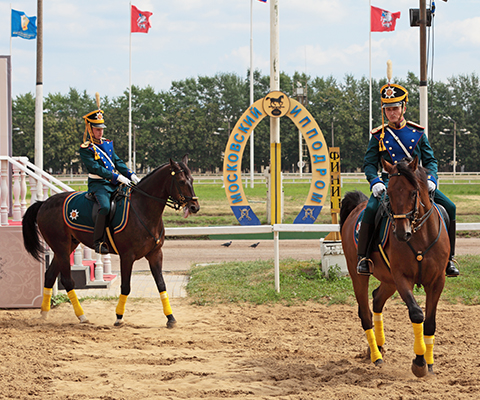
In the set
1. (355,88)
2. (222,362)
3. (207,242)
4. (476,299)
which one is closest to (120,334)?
(222,362)

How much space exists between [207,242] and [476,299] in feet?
31.6

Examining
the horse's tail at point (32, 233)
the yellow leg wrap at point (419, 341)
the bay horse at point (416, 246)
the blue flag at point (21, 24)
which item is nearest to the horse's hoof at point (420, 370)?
the bay horse at point (416, 246)

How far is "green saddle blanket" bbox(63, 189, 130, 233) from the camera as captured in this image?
25.1 ft

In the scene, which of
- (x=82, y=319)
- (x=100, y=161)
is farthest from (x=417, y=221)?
(x=82, y=319)

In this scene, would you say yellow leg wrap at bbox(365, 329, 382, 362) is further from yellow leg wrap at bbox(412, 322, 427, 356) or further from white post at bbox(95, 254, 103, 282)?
white post at bbox(95, 254, 103, 282)

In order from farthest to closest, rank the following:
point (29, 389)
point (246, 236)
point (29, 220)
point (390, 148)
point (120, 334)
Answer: point (246, 236), point (29, 220), point (120, 334), point (390, 148), point (29, 389)

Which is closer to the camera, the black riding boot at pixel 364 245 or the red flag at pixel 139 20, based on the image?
the black riding boot at pixel 364 245

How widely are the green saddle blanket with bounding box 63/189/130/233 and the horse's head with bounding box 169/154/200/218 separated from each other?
2.55 ft

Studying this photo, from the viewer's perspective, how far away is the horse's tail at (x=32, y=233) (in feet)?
26.6

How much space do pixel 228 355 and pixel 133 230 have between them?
97.6 inches

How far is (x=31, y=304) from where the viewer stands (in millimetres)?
8516

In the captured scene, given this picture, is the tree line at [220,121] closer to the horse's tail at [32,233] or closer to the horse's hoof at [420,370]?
the horse's tail at [32,233]

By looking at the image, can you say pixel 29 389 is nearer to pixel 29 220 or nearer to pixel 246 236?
pixel 29 220

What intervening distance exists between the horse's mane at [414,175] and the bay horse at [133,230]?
3.27m
